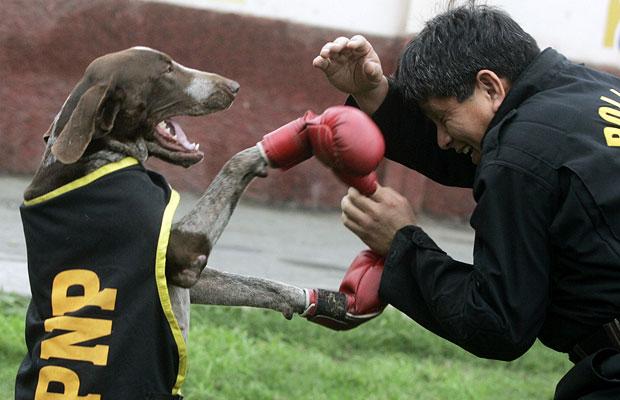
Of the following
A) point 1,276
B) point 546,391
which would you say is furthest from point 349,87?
point 1,276

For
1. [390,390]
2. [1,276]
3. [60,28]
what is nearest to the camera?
[390,390]

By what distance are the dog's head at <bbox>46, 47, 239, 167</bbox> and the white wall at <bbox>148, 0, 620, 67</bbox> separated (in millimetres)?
6465

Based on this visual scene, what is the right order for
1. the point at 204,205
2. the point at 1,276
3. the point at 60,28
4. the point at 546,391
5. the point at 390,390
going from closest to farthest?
1. the point at 204,205
2. the point at 390,390
3. the point at 546,391
4. the point at 1,276
5. the point at 60,28

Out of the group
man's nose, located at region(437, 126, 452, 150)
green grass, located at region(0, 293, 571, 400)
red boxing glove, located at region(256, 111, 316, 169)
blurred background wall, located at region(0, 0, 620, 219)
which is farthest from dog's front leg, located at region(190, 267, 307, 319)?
blurred background wall, located at region(0, 0, 620, 219)

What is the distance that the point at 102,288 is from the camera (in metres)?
3.37

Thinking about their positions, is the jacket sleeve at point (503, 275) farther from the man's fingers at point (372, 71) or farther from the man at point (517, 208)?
the man's fingers at point (372, 71)

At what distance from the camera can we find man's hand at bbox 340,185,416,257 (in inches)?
146

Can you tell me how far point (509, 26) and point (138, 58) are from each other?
1.24 meters

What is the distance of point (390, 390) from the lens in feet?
18.0

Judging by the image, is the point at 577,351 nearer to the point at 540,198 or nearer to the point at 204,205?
the point at 540,198

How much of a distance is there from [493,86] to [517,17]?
7.32 meters

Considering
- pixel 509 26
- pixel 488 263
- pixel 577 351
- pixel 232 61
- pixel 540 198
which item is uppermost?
pixel 509 26

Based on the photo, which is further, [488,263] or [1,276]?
[1,276]

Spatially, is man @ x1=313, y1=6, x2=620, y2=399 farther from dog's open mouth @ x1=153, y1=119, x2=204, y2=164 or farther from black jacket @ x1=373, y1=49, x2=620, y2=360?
dog's open mouth @ x1=153, y1=119, x2=204, y2=164
